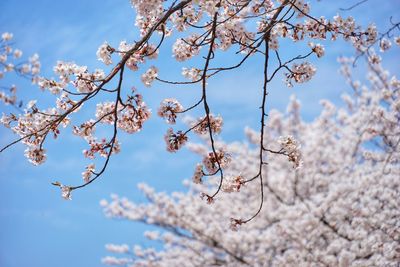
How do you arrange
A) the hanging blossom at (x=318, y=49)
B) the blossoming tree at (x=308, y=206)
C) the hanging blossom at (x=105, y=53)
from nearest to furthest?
the hanging blossom at (x=105, y=53), the hanging blossom at (x=318, y=49), the blossoming tree at (x=308, y=206)

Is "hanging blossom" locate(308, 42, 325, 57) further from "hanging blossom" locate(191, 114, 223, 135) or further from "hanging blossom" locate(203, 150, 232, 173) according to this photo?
"hanging blossom" locate(203, 150, 232, 173)

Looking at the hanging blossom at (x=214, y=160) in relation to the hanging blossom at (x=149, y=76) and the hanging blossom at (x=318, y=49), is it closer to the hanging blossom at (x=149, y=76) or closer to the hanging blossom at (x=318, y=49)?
the hanging blossom at (x=149, y=76)

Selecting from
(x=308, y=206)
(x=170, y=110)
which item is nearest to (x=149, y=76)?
(x=170, y=110)

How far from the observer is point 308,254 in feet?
31.0

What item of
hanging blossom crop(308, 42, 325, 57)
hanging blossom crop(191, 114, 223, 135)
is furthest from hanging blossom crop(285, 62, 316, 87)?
hanging blossom crop(191, 114, 223, 135)

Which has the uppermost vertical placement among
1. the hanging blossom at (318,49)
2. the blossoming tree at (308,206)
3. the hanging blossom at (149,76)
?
the blossoming tree at (308,206)

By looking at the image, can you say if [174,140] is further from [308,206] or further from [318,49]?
[308,206]

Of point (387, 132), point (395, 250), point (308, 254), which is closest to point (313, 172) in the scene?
point (387, 132)

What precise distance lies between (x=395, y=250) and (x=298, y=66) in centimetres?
383

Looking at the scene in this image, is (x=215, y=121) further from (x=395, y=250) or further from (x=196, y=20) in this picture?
(x=395, y=250)

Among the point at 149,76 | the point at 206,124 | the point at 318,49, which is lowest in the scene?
the point at 206,124

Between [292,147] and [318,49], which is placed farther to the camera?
[318,49]

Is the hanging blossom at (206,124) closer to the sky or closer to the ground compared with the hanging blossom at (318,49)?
closer to the ground

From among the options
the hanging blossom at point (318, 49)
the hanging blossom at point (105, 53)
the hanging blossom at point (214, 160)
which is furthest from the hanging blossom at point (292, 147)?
the hanging blossom at point (105, 53)
